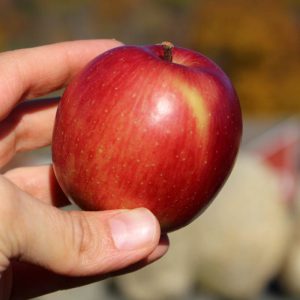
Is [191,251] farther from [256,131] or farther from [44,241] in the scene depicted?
[256,131]

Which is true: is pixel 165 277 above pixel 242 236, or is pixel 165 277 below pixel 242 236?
below

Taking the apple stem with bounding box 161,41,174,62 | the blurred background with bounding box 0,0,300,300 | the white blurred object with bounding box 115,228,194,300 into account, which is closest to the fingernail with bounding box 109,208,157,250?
the apple stem with bounding box 161,41,174,62

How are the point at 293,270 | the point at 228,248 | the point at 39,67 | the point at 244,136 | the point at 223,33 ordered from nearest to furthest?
the point at 39,67
the point at 228,248
the point at 293,270
the point at 244,136
the point at 223,33

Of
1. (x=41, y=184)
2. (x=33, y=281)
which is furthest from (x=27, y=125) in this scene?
(x=33, y=281)

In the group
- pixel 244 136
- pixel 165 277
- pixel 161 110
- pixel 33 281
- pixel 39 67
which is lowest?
pixel 244 136

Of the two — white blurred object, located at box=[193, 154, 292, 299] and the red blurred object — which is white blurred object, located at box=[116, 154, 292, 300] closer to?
white blurred object, located at box=[193, 154, 292, 299]

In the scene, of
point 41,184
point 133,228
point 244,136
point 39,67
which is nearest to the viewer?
point 133,228

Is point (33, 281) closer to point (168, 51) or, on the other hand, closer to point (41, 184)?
point (41, 184)
